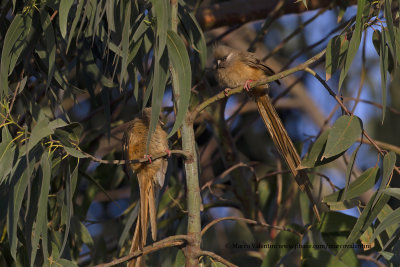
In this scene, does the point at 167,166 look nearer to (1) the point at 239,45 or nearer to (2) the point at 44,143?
(2) the point at 44,143

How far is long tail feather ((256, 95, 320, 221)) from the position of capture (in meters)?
2.27

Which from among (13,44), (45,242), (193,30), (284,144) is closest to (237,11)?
(193,30)

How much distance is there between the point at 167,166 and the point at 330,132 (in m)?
1.07

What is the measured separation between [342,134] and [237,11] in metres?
2.11

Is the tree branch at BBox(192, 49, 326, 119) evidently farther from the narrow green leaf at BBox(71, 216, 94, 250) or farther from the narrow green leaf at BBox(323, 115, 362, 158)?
the narrow green leaf at BBox(71, 216, 94, 250)

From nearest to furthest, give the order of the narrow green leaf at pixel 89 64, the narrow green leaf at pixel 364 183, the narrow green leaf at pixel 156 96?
the narrow green leaf at pixel 156 96, the narrow green leaf at pixel 364 183, the narrow green leaf at pixel 89 64

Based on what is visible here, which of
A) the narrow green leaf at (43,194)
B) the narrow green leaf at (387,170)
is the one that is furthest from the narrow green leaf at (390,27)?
the narrow green leaf at (43,194)

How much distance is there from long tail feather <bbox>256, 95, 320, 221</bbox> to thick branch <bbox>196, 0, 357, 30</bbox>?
3.60ft

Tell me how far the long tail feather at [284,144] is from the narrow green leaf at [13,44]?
1.07m

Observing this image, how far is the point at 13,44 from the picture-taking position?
2016mm

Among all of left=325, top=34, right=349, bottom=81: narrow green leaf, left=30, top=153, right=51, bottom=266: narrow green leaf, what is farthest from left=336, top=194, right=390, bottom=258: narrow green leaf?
left=30, top=153, right=51, bottom=266: narrow green leaf

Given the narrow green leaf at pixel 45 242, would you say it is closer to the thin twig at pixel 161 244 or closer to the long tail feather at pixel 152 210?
the thin twig at pixel 161 244

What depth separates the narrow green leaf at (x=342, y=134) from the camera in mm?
1849

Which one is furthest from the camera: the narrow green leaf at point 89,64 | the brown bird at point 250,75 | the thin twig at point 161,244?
the brown bird at point 250,75
